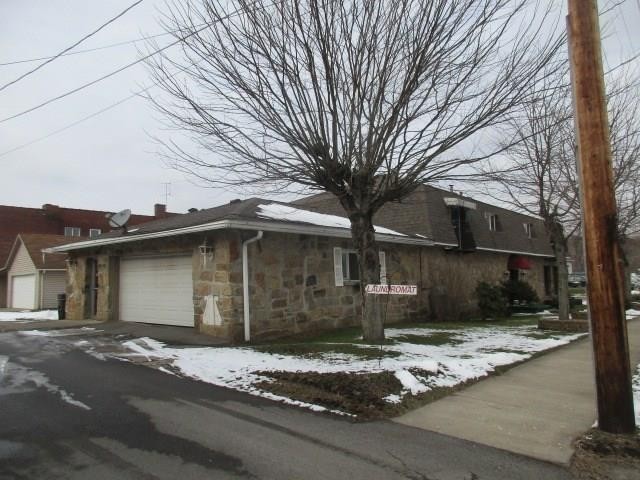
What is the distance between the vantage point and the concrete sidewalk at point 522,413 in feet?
→ 16.6

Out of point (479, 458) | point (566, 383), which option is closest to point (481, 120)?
point (566, 383)

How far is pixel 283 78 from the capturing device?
29.5 ft

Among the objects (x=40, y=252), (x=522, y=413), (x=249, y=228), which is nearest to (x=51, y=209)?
(x=40, y=252)

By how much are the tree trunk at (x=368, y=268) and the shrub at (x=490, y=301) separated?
9779 millimetres

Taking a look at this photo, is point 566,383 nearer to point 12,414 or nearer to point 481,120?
point 481,120

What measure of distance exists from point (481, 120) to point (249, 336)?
256 inches

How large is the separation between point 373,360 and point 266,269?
4.48 m

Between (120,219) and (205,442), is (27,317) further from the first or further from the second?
(205,442)

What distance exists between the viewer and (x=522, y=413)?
600 cm

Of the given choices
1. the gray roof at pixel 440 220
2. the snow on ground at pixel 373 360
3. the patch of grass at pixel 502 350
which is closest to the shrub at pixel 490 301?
the gray roof at pixel 440 220

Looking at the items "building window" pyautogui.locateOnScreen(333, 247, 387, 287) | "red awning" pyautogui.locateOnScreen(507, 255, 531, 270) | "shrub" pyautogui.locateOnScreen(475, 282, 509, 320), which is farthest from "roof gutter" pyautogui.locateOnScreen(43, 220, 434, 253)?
"red awning" pyautogui.locateOnScreen(507, 255, 531, 270)

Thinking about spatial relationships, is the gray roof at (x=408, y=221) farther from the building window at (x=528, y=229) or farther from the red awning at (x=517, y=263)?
the red awning at (x=517, y=263)

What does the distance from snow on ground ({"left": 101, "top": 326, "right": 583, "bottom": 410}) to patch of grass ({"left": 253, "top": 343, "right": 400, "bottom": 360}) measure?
121mm

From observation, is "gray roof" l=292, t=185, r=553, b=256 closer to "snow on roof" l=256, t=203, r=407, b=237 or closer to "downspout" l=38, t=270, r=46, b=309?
"snow on roof" l=256, t=203, r=407, b=237
